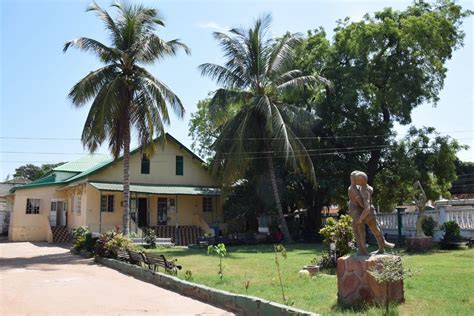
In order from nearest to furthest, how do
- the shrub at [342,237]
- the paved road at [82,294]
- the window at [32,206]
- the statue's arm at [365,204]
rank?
the statue's arm at [365,204] → the paved road at [82,294] → the shrub at [342,237] → the window at [32,206]

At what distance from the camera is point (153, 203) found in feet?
96.5

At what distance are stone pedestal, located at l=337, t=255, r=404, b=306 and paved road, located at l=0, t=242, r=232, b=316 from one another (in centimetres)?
227

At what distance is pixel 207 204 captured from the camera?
3134cm

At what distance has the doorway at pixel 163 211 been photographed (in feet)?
96.8

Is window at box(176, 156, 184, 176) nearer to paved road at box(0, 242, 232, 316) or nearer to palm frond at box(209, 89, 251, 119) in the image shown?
palm frond at box(209, 89, 251, 119)

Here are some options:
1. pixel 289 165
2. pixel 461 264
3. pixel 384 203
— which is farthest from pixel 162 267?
pixel 384 203

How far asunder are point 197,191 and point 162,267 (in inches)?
631

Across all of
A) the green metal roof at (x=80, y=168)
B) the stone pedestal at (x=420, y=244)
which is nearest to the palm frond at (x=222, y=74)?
the green metal roof at (x=80, y=168)

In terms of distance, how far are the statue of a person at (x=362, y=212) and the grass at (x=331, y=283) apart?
3.01 ft

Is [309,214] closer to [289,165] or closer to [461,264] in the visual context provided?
[289,165]

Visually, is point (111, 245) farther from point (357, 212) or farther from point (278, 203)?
point (357, 212)

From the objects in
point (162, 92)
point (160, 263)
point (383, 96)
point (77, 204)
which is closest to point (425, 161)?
point (383, 96)

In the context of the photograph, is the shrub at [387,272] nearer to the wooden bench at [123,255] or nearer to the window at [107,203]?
the wooden bench at [123,255]

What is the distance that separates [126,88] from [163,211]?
413 inches
